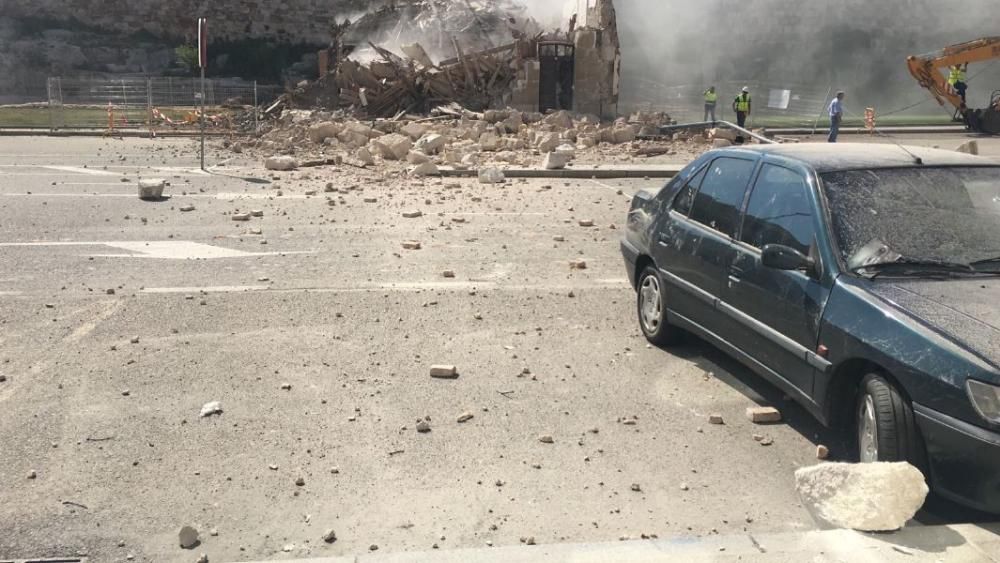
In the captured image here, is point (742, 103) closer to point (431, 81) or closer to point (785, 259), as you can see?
point (431, 81)

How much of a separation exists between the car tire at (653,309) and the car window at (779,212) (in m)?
1.09

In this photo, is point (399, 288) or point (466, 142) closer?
point (399, 288)

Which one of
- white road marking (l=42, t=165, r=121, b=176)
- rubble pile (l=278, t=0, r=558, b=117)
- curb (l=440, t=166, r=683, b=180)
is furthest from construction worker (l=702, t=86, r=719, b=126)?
white road marking (l=42, t=165, r=121, b=176)

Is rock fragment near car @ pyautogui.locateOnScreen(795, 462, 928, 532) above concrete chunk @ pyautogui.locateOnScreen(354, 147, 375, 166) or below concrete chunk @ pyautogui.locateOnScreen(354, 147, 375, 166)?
below

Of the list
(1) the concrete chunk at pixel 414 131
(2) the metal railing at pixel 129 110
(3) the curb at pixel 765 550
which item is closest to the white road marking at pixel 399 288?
(3) the curb at pixel 765 550

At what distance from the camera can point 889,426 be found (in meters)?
4.02

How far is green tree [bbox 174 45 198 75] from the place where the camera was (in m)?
50.0

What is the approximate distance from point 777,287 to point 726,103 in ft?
105

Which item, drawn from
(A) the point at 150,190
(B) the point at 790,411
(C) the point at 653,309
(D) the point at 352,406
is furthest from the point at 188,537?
(A) the point at 150,190

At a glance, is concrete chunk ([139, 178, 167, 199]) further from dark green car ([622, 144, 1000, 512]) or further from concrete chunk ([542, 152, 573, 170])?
dark green car ([622, 144, 1000, 512])

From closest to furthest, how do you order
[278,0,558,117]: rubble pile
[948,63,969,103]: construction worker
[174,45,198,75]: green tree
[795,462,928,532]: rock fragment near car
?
[795,462,928,532]: rock fragment near car
[278,0,558,117]: rubble pile
[948,63,969,103]: construction worker
[174,45,198,75]: green tree

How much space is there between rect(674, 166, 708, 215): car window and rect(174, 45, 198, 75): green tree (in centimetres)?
4785

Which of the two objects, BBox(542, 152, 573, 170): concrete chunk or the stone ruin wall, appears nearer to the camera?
BBox(542, 152, 573, 170): concrete chunk

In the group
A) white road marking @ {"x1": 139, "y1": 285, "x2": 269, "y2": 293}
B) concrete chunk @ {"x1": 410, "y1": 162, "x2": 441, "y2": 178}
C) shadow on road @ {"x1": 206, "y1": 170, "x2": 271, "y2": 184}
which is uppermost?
concrete chunk @ {"x1": 410, "y1": 162, "x2": 441, "y2": 178}
